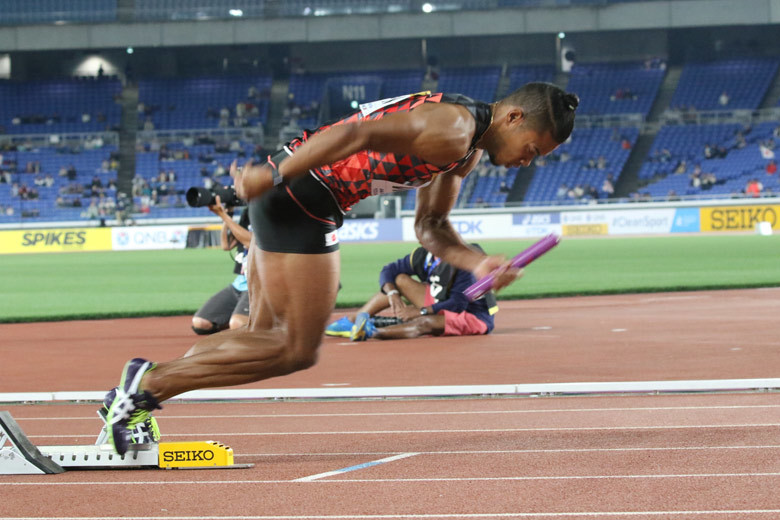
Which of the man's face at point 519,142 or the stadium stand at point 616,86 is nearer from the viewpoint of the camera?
the man's face at point 519,142

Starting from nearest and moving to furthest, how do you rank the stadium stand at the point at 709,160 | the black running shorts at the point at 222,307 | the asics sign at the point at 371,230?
the black running shorts at the point at 222,307 < the asics sign at the point at 371,230 < the stadium stand at the point at 709,160

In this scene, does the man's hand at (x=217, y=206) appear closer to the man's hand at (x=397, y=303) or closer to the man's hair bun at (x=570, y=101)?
the man's hair bun at (x=570, y=101)

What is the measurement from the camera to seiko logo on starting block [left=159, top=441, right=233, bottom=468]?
469 cm

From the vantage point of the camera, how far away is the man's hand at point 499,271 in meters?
4.62

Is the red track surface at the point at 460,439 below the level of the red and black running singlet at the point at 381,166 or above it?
below

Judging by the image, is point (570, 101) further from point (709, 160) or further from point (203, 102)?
point (203, 102)

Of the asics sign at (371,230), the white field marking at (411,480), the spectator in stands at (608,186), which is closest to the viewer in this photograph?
the white field marking at (411,480)

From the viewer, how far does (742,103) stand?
166 feet

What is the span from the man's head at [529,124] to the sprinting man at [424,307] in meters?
6.09

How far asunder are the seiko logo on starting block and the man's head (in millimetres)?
1854

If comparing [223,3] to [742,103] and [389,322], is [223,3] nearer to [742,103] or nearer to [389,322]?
[742,103]

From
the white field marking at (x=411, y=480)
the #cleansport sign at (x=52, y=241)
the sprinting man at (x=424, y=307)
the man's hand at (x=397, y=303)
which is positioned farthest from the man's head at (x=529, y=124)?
the #cleansport sign at (x=52, y=241)

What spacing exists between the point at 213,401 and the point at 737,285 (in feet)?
41.7

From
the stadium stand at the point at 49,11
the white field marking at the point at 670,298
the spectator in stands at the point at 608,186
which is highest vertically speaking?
the stadium stand at the point at 49,11
